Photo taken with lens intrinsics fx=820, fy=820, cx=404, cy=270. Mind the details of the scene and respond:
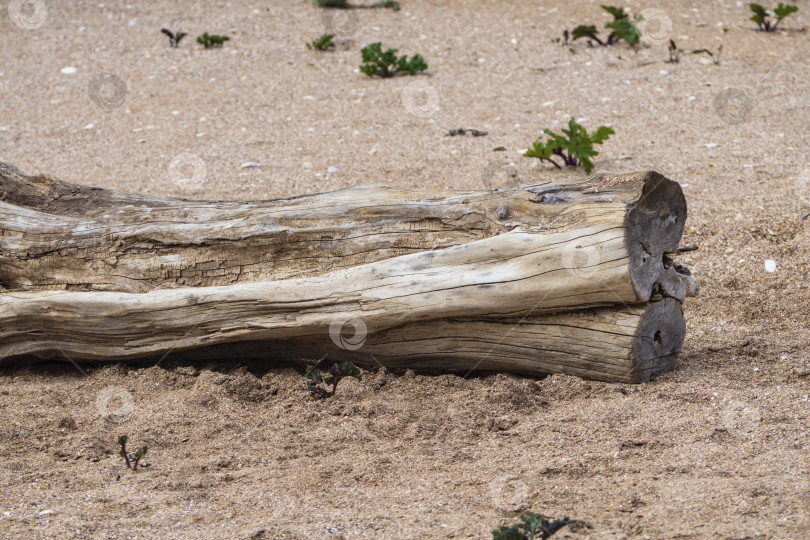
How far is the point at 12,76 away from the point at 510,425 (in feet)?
25.1

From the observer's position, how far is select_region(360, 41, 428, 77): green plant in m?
8.04

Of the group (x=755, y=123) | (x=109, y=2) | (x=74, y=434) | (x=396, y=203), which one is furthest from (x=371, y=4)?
(x=74, y=434)

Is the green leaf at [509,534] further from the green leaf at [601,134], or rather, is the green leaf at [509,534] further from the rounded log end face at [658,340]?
the green leaf at [601,134]

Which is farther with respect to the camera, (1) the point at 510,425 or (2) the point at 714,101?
(2) the point at 714,101

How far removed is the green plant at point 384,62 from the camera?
8.04 m

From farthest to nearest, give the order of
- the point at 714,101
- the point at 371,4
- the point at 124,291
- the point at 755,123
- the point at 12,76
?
the point at 371,4
the point at 12,76
the point at 714,101
the point at 755,123
the point at 124,291

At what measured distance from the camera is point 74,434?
11.2 feet

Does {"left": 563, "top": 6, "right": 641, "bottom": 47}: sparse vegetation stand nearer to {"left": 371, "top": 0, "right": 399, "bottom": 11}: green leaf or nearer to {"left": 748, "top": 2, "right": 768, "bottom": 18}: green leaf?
{"left": 748, "top": 2, "right": 768, "bottom": 18}: green leaf

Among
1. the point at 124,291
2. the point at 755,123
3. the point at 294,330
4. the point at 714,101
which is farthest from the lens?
the point at 714,101

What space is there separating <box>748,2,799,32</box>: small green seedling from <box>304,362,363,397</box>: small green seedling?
279 inches

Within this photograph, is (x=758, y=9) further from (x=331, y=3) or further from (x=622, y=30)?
(x=331, y=3)

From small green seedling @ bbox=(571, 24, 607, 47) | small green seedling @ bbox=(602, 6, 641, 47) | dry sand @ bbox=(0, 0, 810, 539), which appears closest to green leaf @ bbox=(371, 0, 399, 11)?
dry sand @ bbox=(0, 0, 810, 539)

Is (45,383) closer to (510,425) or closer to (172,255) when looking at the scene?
(172,255)

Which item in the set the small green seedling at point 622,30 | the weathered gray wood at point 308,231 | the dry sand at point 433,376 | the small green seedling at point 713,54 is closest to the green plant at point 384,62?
the dry sand at point 433,376
